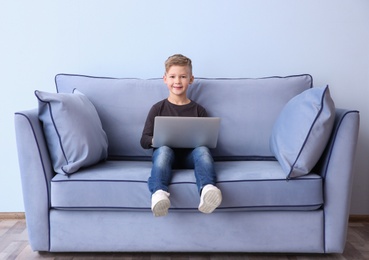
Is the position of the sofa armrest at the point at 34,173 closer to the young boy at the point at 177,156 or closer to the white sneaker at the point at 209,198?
the young boy at the point at 177,156

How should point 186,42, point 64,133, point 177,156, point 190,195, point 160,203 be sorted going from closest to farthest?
1. point 160,203
2. point 190,195
3. point 64,133
4. point 177,156
5. point 186,42

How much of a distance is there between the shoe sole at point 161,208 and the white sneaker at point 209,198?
152 mm

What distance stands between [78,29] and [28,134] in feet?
3.42

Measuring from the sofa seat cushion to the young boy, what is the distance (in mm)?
68

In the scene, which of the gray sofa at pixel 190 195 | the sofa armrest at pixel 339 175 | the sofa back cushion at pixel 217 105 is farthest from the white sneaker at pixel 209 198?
the sofa back cushion at pixel 217 105

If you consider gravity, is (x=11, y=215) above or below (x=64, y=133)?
below

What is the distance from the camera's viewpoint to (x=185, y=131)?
233 cm

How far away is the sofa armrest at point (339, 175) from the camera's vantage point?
87.3 inches

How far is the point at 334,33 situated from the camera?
303 centimetres

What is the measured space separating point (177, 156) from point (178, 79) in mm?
431

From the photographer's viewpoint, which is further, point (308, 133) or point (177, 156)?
point (177, 156)

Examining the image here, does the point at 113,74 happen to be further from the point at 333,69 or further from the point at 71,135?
the point at 333,69

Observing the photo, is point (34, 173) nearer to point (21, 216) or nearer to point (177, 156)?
point (177, 156)

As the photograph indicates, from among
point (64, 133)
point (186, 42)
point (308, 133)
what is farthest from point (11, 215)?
point (308, 133)
